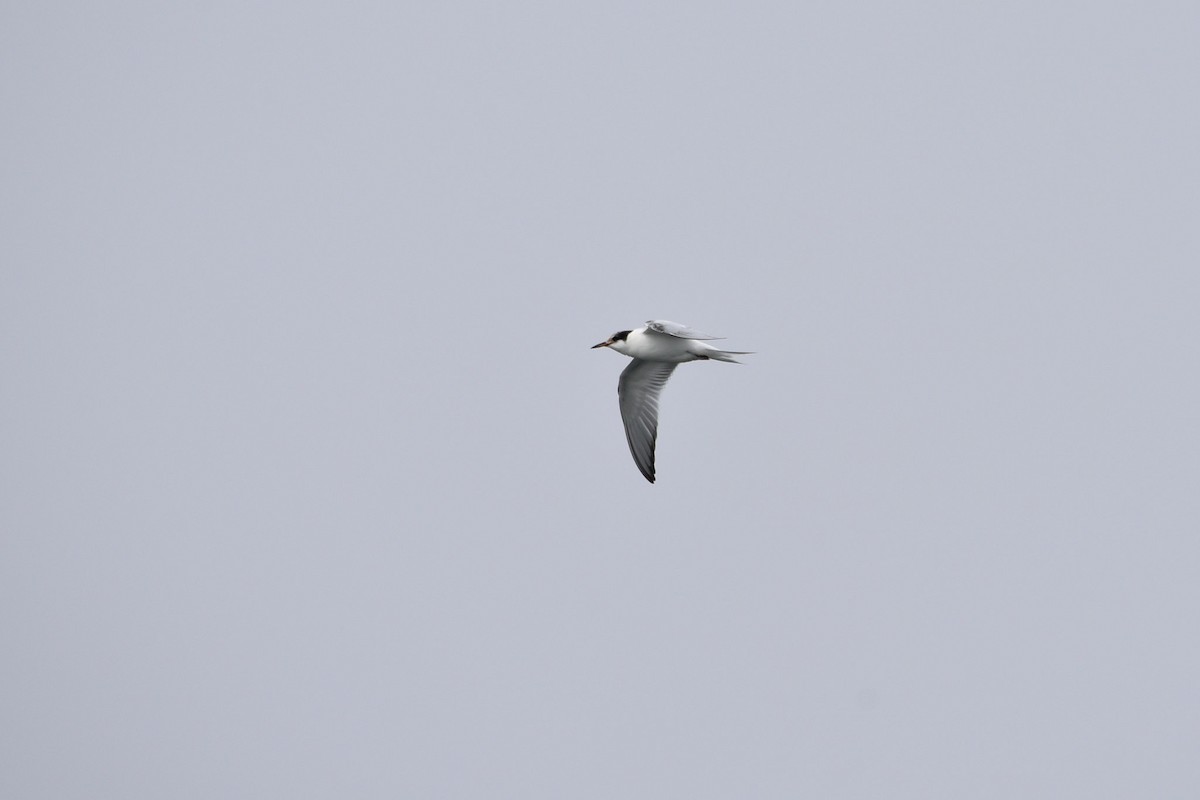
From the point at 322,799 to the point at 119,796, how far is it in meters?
25.2

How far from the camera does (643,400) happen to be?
2150cm

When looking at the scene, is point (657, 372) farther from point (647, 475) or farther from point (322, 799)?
point (322, 799)

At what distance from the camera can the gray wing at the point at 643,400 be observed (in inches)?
843

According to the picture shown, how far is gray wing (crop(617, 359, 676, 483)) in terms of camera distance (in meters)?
21.4

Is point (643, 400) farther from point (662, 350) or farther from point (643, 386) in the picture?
point (662, 350)

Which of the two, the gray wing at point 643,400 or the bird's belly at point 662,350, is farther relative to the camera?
the gray wing at point 643,400

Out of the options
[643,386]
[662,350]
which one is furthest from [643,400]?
[662,350]

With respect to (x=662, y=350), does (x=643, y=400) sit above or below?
below

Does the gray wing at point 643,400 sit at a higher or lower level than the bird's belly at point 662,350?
lower

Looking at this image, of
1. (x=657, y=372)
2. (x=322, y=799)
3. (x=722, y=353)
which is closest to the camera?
(x=722, y=353)

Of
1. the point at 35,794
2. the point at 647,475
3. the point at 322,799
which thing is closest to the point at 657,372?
the point at 647,475

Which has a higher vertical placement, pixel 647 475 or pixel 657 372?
pixel 657 372

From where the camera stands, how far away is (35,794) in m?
196

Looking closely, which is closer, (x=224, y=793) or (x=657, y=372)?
(x=657, y=372)
